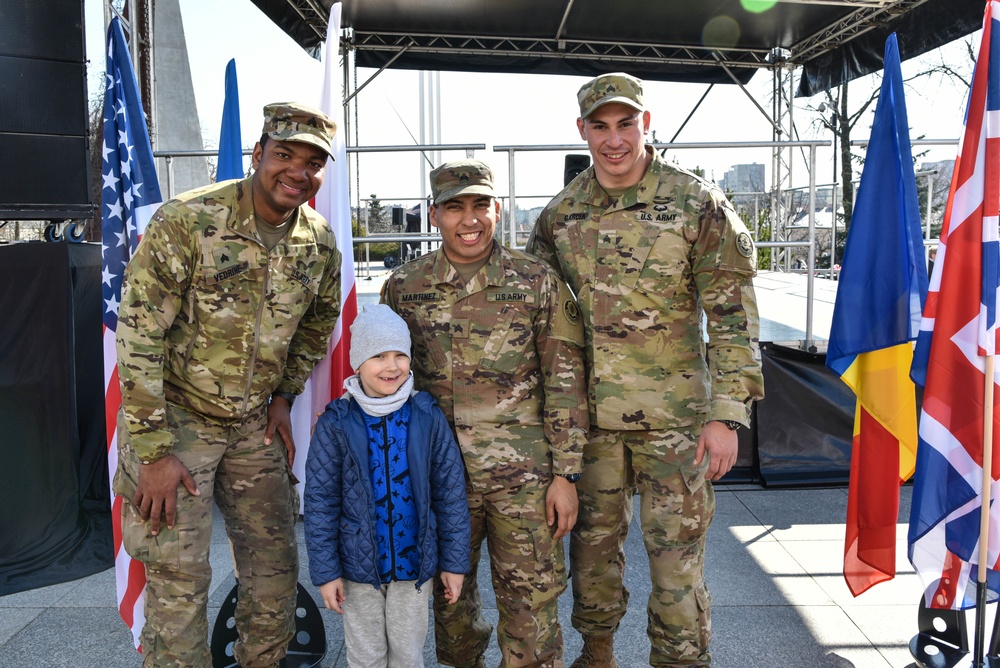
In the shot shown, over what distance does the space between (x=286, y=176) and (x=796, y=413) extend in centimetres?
368

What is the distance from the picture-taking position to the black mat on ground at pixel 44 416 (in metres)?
3.69

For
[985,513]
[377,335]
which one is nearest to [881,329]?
[985,513]

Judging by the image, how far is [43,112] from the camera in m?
3.44

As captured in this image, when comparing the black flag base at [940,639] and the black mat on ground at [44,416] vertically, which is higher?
the black mat on ground at [44,416]

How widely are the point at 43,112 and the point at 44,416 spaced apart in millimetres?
1486

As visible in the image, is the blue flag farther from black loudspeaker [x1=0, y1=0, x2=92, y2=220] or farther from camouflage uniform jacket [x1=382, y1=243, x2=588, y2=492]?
camouflage uniform jacket [x1=382, y1=243, x2=588, y2=492]

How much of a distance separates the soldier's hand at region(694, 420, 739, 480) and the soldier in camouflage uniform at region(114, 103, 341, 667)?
1318 millimetres

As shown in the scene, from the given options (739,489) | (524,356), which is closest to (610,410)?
(524,356)

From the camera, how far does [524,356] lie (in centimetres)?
229

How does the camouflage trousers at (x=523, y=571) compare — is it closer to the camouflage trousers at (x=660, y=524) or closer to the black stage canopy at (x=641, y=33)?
the camouflage trousers at (x=660, y=524)

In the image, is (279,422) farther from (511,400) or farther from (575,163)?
(575,163)

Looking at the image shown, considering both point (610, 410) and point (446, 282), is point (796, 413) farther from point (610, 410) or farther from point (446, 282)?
point (446, 282)

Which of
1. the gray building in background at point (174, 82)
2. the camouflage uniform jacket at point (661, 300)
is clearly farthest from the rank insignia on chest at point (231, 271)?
the gray building in background at point (174, 82)

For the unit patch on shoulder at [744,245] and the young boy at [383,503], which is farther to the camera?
the unit patch on shoulder at [744,245]
